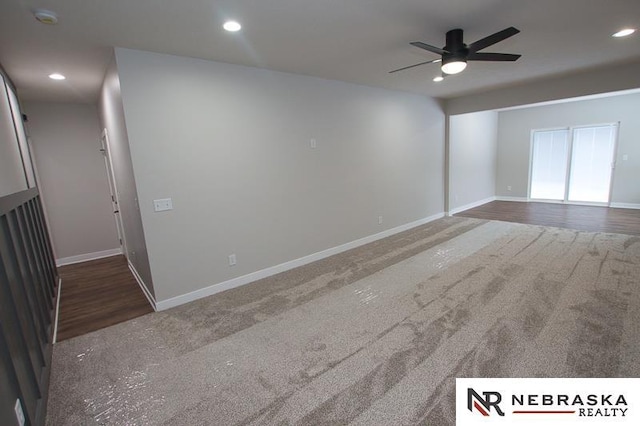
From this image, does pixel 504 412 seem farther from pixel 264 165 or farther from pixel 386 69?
pixel 386 69

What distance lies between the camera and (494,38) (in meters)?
2.40

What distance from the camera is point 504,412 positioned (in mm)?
1671

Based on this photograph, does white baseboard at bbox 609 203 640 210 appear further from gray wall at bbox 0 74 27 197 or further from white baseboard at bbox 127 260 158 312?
gray wall at bbox 0 74 27 197

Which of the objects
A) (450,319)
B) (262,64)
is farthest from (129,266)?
(450,319)

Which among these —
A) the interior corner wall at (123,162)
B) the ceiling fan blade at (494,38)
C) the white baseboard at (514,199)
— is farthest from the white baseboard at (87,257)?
the white baseboard at (514,199)

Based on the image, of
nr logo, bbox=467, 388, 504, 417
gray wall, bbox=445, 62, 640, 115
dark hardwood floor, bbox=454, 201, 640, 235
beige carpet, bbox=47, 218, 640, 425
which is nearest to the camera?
nr logo, bbox=467, 388, 504, 417

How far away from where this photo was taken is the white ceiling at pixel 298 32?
2131mm

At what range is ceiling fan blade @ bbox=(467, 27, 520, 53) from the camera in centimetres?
225

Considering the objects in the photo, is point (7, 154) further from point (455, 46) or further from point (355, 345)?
point (455, 46)

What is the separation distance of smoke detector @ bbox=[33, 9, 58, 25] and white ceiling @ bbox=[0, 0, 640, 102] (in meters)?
0.04

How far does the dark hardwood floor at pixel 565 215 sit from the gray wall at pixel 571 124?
0.65 meters

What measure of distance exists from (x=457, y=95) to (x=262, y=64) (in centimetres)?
439

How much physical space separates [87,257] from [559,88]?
8.51m

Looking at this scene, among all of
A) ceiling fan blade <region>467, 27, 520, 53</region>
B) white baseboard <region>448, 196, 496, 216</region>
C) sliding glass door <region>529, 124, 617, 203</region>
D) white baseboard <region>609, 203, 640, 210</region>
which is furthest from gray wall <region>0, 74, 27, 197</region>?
white baseboard <region>609, 203, 640, 210</region>
